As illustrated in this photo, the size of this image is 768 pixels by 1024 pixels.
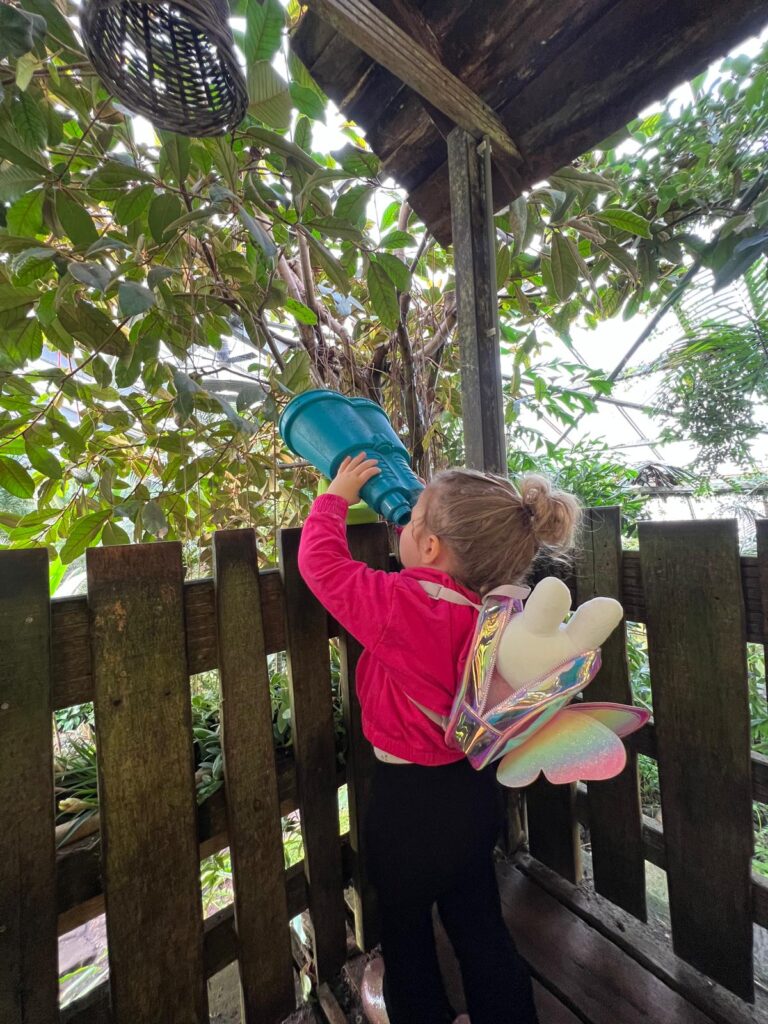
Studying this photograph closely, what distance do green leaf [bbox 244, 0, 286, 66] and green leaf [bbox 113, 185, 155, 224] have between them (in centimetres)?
30

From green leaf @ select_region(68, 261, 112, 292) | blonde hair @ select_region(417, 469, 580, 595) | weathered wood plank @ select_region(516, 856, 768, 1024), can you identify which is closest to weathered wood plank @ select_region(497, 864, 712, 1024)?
weathered wood plank @ select_region(516, 856, 768, 1024)

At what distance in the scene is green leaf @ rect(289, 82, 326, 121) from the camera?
88 centimetres

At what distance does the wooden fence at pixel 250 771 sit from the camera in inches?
24.6

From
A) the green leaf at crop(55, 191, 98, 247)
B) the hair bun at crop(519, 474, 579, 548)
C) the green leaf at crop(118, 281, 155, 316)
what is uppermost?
the green leaf at crop(55, 191, 98, 247)

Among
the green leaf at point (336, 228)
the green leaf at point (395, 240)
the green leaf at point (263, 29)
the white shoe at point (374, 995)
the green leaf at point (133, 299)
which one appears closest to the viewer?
the green leaf at point (133, 299)

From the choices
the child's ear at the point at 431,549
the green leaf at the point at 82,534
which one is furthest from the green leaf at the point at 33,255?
the child's ear at the point at 431,549

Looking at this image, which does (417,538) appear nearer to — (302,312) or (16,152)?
(302,312)

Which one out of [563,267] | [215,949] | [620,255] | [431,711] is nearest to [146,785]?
[215,949]

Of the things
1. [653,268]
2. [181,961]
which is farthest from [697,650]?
[653,268]

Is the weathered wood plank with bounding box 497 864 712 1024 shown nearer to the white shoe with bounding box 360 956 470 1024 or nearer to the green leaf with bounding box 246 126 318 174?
the white shoe with bounding box 360 956 470 1024

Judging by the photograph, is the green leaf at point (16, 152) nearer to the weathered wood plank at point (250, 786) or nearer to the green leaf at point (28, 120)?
the green leaf at point (28, 120)

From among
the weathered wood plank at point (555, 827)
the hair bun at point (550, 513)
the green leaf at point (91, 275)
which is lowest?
the weathered wood plank at point (555, 827)

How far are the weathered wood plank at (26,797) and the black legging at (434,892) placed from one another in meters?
0.50

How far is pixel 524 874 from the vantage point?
1.12m
